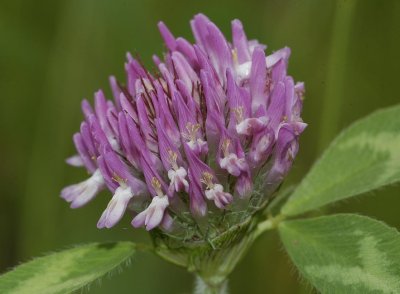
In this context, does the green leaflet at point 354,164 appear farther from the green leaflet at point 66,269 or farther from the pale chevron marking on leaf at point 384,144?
the green leaflet at point 66,269

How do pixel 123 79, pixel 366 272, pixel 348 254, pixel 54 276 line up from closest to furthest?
pixel 366 272
pixel 348 254
pixel 54 276
pixel 123 79

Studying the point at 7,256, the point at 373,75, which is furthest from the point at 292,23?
the point at 7,256

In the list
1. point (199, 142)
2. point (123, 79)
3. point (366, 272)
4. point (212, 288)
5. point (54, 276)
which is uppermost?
point (123, 79)

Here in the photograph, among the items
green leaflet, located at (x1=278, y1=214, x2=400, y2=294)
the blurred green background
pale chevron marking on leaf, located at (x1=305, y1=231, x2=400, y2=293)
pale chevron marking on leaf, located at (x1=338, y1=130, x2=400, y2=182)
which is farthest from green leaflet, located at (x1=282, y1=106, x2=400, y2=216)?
the blurred green background

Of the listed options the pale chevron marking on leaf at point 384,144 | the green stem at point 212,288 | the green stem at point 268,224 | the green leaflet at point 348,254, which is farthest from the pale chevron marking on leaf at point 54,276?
the pale chevron marking on leaf at point 384,144

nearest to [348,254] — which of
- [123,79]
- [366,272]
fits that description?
[366,272]

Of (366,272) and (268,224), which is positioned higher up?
(268,224)

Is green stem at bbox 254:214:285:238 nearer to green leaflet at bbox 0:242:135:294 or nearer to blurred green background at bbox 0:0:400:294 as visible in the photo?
green leaflet at bbox 0:242:135:294

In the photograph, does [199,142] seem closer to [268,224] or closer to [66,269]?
[268,224]
